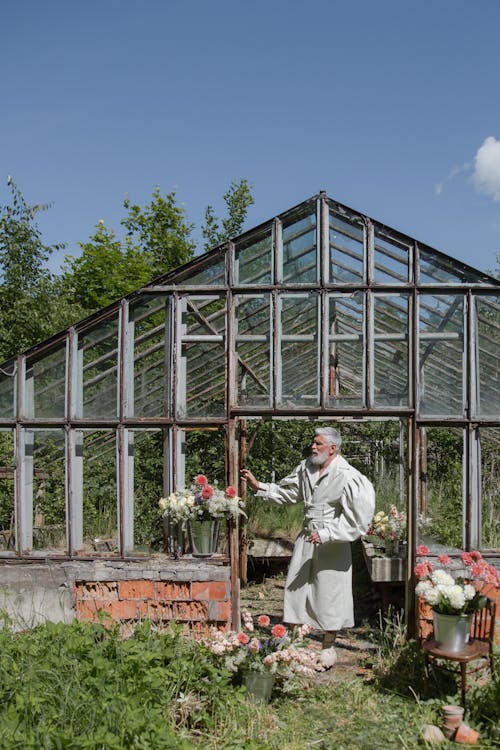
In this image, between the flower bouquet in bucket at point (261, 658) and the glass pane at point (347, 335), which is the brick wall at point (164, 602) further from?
the glass pane at point (347, 335)

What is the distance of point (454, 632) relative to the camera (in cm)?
475

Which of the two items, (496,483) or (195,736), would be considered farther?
(496,483)

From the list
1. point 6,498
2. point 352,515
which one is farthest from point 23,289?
point 352,515

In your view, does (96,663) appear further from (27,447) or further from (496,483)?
(496,483)

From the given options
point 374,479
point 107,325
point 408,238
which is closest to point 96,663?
point 107,325

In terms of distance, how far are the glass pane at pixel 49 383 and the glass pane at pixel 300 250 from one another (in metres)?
2.18

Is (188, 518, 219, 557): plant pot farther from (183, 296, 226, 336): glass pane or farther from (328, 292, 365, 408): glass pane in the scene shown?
(183, 296, 226, 336): glass pane

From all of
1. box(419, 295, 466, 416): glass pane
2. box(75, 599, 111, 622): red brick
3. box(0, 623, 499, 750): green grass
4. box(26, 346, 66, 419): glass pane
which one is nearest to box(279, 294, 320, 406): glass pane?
box(419, 295, 466, 416): glass pane

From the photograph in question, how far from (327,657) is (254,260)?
3.50 meters

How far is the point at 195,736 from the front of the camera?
445cm

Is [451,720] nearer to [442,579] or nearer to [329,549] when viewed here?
[442,579]

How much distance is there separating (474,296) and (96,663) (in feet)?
14.0

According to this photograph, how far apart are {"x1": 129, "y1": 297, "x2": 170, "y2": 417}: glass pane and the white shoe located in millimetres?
2458

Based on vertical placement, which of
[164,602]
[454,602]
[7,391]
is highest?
[7,391]
